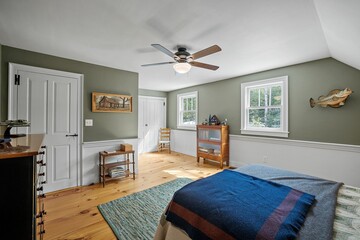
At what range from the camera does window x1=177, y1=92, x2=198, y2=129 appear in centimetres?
551

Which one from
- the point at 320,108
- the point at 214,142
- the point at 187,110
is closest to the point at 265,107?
the point at 320,108

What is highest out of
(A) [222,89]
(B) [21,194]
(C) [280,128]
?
(A) [222,89]

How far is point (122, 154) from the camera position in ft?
11.3

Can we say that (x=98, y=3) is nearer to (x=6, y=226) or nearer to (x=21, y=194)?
(x=21, y=194)

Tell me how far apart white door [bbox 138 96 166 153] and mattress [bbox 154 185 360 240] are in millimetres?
4628

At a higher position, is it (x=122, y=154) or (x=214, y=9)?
(x=214, y=9)

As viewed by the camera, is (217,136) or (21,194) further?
(217,136)

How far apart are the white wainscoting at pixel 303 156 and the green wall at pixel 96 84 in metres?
2.70

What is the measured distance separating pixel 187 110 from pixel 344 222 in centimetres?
492

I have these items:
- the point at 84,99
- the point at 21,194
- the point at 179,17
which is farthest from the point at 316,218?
the point at 84,99

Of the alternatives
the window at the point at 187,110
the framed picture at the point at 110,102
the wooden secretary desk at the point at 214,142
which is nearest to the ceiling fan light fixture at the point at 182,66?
the framed picture at the point at 110,102

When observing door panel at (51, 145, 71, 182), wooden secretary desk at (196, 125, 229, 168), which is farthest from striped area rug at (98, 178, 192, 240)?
wooden secretary desk at (196, 125, 229, 168)

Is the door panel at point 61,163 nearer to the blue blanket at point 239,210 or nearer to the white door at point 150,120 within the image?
the blue blanket at point 239,210

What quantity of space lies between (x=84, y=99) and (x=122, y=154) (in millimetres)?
1322
